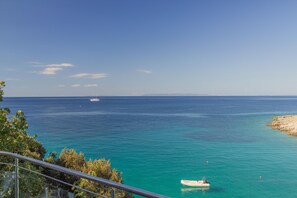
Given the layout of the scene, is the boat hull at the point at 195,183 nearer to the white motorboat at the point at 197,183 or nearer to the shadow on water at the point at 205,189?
the white motorboat at the point at 197,183

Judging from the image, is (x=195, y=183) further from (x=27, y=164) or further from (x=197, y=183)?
(x=27, y=164)

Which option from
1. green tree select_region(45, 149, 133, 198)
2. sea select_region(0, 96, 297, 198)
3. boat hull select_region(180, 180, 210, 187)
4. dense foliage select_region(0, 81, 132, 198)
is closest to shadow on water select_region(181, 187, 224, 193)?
sea select_region(0, 96, 297, 198)

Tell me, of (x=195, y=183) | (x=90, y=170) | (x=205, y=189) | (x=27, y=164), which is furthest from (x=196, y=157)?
(x=27, y=164)

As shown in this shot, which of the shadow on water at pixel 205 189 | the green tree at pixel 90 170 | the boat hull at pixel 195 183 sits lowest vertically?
the shadow on water at pixel 205 189

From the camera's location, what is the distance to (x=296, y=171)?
101 feet

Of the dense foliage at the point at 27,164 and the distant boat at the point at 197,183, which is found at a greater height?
the dense foliage at the point at 27,164

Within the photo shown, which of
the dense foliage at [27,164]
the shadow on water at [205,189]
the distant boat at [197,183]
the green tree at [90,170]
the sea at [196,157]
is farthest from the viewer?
A: the sea at [196,157]

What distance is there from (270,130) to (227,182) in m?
36.7

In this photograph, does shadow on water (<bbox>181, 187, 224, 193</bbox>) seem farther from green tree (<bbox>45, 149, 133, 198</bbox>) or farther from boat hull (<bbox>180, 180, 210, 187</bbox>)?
green tree (<bbox>45, 149, 133, 198</bbox>)

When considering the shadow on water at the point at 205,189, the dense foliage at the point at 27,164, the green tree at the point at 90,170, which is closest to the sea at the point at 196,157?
the shadow on water at the point at 205,189

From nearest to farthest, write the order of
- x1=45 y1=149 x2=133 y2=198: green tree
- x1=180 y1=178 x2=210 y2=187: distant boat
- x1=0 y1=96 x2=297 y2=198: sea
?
1. x1=45 y1=149 x2=133 y2=198: green tree
2. x1=180 y1=178 x2=210 y2=187: distant boat
3. x1=0 y1=96 x2=297 y2=198: sea

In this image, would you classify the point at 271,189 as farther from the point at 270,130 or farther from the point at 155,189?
the point at 270,130

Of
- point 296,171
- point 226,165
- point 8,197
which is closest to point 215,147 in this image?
point 226,165

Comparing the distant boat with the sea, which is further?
the sea
